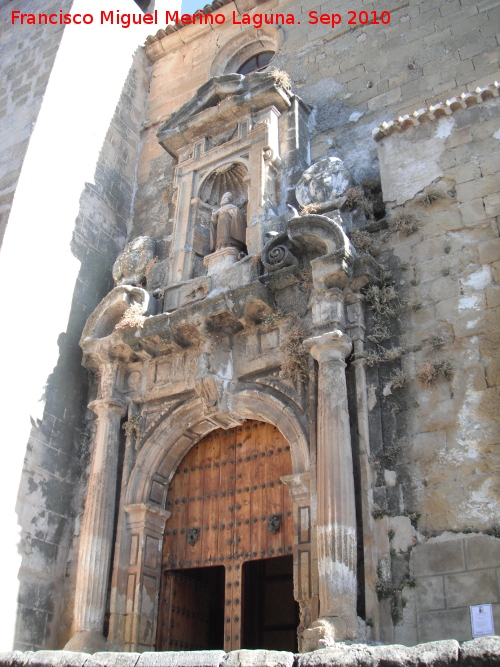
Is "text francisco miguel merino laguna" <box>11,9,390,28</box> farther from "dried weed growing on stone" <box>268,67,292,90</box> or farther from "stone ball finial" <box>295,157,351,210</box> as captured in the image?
"stone ball finial" <box>295,157,351,210</box>

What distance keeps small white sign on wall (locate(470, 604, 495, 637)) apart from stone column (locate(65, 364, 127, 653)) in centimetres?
332

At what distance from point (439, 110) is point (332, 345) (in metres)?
2.66

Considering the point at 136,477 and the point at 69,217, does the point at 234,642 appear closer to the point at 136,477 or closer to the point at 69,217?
the point at 136,477

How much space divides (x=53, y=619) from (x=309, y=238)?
439 centimetres

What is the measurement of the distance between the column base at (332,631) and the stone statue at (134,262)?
4.59m

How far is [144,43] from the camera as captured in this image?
37.9 feet

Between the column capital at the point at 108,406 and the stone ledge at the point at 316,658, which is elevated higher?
the column capital at the point at 108,406

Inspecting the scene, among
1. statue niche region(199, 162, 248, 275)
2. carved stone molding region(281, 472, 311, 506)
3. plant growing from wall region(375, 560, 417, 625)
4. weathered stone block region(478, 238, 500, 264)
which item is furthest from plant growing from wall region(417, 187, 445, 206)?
plant growing from wall region(375, 560, 417, 625)

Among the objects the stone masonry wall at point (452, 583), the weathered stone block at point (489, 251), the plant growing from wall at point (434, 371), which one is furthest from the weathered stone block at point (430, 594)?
the weathered stone block at point (489, 251)

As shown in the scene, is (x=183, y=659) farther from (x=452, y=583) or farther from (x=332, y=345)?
(x=332, y=345)

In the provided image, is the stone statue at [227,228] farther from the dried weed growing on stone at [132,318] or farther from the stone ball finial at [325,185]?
the dried weed growing on stone at [132,318]

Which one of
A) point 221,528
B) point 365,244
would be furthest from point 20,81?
point 221,528

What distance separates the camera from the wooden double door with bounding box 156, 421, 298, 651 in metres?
6.68

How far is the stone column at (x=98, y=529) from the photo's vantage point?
666 cm
